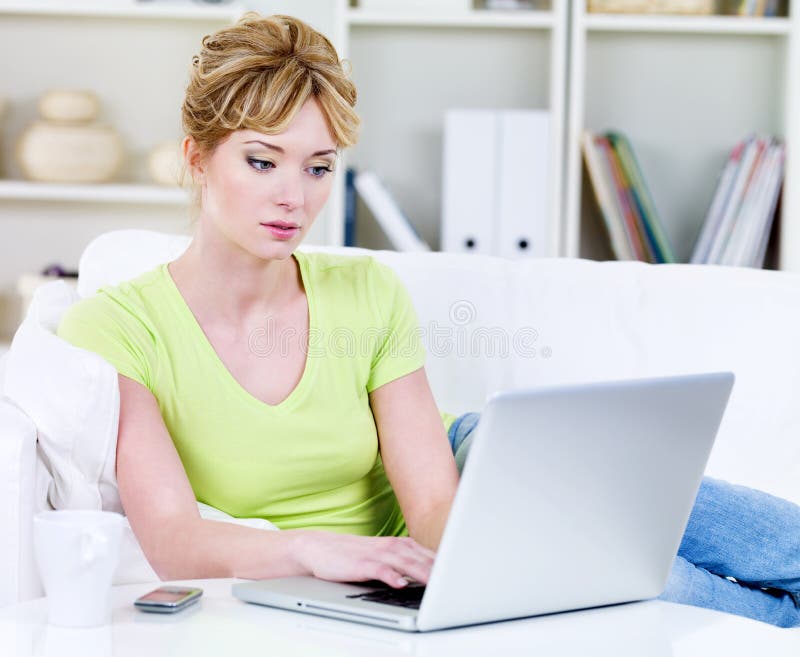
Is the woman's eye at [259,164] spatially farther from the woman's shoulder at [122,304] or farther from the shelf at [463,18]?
the shelf at [463,18]

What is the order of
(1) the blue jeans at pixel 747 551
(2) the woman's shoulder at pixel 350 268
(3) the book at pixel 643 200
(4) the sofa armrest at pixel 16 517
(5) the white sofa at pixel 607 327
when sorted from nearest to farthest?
(4) the sofa armrest at pixel 16 517 → (1) the blue jeans at pixel 747 551 → (2) the woman's shoulder at pixel 350 268 → (5) the white sofa at pixel 607 327 → (3) the book at pixel 643 200

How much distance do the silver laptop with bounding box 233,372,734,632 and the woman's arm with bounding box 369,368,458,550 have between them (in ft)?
1.19

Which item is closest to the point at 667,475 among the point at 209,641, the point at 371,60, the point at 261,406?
the point at 209,641

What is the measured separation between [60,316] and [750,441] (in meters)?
1.00

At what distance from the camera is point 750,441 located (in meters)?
1.78

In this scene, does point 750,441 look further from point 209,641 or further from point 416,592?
point 209,641

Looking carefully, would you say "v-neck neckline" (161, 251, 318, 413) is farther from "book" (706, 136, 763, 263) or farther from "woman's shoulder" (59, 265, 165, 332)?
"book" (706, 136, 763, 263)

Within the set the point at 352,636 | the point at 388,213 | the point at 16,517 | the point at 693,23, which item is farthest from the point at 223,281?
the point at 693,23

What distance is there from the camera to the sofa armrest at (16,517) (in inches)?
50.1

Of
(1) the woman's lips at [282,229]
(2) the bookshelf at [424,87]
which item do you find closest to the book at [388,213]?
(2) the bookshelf at [424,87]

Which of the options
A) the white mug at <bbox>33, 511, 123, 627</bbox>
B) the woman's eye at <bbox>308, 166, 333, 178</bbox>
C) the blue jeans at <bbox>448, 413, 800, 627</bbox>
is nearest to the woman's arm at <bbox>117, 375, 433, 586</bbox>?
the white mug at <bbox>33, 511, 123, 627</bbox>

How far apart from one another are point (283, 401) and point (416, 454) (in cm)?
17

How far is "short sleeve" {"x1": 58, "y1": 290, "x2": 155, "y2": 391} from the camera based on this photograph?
1.36 metres

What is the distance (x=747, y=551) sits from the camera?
149cm
